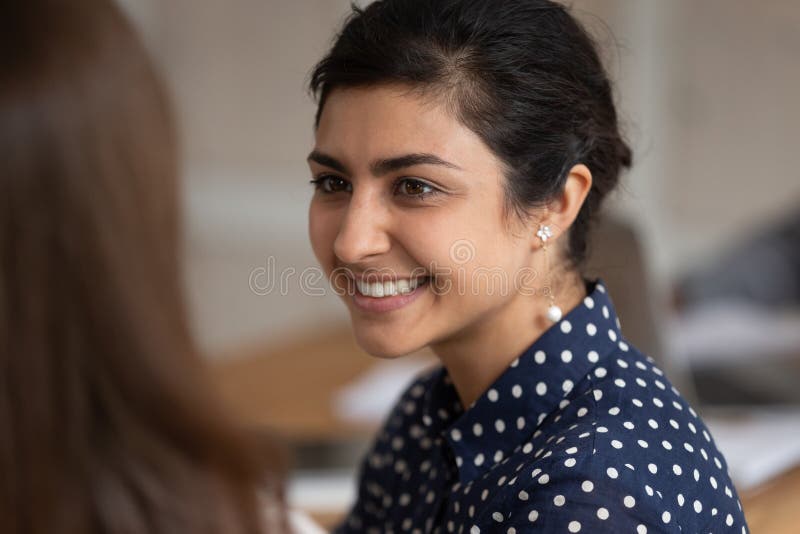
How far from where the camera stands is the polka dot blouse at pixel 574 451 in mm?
768

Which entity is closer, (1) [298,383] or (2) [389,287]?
(2) [389,287]

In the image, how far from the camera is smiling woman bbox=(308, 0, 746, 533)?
2.61 feet

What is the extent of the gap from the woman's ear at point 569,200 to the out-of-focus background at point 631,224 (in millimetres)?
123

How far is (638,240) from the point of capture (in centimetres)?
136

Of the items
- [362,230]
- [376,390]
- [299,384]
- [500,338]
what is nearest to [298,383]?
[299,384]

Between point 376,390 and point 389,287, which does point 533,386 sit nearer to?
point 389,287

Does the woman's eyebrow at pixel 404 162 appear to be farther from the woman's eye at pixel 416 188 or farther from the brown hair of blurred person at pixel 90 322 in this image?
the brown hair of blurred person at pixel 90 322

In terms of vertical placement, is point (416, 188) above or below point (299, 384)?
above

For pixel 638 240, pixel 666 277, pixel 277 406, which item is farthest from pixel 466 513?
A: pixel 666 277

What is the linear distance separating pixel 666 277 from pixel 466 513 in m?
1.99

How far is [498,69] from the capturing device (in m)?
0.82

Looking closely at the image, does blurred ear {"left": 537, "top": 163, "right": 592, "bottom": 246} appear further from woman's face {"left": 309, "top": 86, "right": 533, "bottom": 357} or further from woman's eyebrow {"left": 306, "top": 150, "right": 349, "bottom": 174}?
woman's eyebrow {"left": 306, "top": 150, "right": 349, "bottom": 174}

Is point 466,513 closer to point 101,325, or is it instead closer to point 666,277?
point 101,325

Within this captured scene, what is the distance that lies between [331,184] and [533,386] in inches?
9.7
